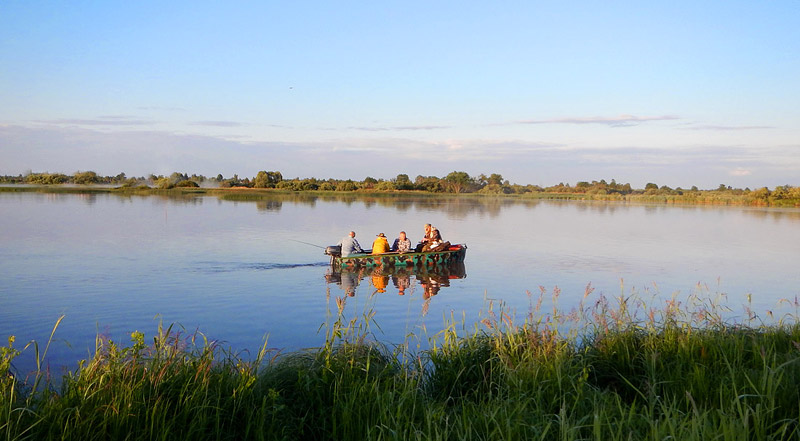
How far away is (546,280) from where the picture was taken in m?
18.2

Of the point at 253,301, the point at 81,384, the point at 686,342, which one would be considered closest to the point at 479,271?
the point at 253,301

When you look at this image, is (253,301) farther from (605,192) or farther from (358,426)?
(605,192)

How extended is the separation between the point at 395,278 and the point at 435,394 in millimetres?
12073

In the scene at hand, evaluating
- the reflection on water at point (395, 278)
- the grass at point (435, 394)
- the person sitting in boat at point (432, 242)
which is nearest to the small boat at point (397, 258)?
the reflection on water at point (395, 278)

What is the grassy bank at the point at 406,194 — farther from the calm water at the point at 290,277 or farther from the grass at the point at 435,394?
the grass at the point at 435,394

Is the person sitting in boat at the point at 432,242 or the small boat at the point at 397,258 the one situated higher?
the person sitting in boat at the point at 432,242

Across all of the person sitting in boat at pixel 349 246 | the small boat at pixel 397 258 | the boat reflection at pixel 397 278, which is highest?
the person sitting in boat at pixel 349 246

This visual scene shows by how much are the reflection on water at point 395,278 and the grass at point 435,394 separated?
345 inches

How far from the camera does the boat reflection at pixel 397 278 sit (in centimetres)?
1656

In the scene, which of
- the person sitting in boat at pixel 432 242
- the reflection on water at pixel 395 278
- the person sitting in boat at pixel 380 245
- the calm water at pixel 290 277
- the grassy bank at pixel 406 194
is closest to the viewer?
the calm water at pixel 290 277

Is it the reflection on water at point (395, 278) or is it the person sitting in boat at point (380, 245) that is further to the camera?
the person sitting in boat at point (380, 245)

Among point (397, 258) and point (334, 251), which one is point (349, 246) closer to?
point (334, 251)

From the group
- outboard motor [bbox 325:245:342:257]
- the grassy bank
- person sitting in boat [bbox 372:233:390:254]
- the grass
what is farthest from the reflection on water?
the grassy bank

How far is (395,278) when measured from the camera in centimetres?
1845
